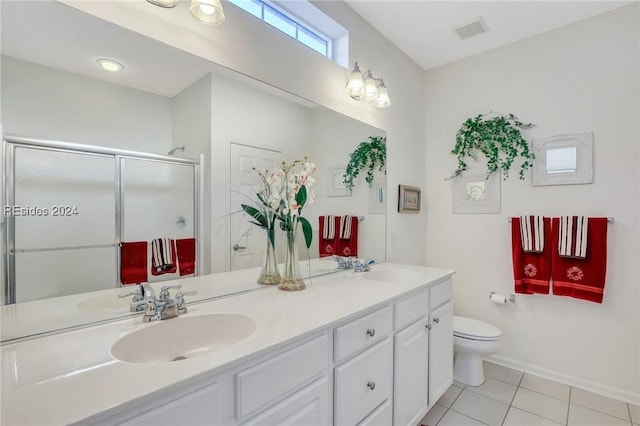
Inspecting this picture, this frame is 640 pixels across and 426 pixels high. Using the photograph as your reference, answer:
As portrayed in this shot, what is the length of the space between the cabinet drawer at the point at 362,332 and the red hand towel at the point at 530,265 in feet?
5.10

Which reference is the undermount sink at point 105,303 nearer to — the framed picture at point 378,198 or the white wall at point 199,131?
the white wall at point 199,131

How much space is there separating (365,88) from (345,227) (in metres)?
0.98

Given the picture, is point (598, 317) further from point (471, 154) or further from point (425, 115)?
point (425, 115)

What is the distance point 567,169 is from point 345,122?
1726 mm

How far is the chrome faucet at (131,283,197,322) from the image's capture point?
1104mm

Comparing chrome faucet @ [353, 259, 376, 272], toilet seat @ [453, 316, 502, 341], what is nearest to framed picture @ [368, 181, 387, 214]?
chrome faucet @ [353, 259, 376, 272]

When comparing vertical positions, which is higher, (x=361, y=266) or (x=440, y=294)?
(x=361, y=266)

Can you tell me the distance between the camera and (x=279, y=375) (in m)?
0.96

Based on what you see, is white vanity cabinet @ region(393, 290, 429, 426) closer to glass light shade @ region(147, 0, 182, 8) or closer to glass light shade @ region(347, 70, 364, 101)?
glass light shade @ region(347, 70, 364, 101)

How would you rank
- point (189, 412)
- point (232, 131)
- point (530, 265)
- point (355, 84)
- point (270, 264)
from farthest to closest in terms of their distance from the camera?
point (530, 265) < point (355, 84) < point (270, 264) < point (232, 131) < point (189, 412)

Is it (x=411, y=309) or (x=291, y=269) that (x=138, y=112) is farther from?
(x=411, y=309)

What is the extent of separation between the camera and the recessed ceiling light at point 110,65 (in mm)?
1125

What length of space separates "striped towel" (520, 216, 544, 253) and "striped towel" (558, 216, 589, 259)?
12cm

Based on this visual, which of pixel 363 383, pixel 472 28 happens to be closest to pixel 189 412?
pixel 363 383
